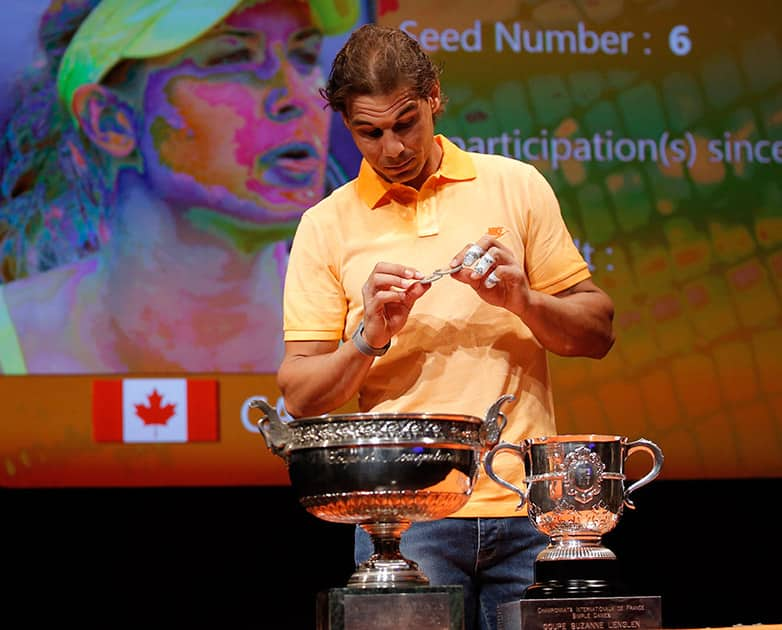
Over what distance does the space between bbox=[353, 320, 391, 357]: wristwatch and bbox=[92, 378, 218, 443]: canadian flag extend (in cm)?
167

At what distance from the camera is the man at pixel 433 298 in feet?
6.22

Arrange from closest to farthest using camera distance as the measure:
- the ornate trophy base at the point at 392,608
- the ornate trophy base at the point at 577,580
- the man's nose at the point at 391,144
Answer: the ornate trophy base at the point at 392,608 < the ornate trophy base at the point at 577,580 < the man's nose at the point at 391,144

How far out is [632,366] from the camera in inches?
142

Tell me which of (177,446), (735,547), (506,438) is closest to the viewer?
(506,438)

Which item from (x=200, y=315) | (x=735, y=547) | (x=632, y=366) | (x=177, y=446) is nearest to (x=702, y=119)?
(x=632, y=366)

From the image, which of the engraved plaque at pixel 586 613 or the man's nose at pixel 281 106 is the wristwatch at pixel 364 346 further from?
the man's nose at pixel 281 106

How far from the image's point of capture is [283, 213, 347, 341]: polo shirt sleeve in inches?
80.5

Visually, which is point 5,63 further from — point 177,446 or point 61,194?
point 177,446

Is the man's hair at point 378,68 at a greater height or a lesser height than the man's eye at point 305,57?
lesser

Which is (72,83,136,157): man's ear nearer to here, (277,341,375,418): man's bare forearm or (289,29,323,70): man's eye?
(289,29,323,70): man's eye

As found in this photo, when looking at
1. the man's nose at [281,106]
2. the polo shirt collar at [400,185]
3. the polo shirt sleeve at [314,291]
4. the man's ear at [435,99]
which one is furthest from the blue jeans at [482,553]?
the man's nose at [281,106]

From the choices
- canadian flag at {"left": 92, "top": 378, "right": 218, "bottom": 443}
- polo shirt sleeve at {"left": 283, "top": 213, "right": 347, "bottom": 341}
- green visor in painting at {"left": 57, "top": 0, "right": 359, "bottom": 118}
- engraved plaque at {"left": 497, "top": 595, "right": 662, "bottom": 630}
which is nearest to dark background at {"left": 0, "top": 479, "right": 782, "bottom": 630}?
canadian flag at {"left": 92, "top": 378, "right": 218, "bottom": 443}

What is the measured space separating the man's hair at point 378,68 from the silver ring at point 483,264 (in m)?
0.37

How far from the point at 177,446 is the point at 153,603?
49 cm
